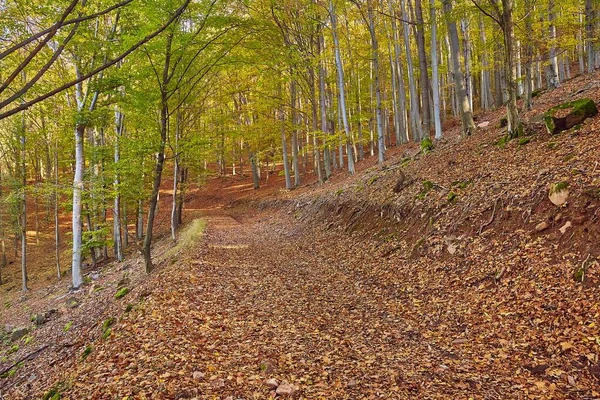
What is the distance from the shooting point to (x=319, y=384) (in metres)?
3.88

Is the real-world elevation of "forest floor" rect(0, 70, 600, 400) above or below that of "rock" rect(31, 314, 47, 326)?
above

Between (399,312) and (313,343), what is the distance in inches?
68.0

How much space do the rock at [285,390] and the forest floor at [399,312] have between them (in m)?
0.02

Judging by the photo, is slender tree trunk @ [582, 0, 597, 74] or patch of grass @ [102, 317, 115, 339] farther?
slender tree trunk @ [582, 0, 597, 74]

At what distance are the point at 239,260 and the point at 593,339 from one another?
759 cm

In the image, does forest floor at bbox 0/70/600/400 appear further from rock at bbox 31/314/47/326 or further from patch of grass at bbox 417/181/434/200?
rock at bbox 31/314/47/326

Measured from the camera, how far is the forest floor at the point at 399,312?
Answer: 12.7ft

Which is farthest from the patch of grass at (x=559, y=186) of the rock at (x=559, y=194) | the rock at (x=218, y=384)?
the rock at (x=218, y=384)

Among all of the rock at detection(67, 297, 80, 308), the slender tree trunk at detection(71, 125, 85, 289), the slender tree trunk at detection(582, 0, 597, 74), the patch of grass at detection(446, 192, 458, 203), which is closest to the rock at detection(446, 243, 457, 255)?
the patch of grass at detection(446, 192, 458, 203)

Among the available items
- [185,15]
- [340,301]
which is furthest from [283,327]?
[185,15]

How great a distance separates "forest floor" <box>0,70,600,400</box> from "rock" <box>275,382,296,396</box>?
0.05ft

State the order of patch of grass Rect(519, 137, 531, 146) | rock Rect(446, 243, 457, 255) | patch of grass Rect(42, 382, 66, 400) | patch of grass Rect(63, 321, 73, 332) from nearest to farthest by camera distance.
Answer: patch of grass Rect(42, 382, 66, 400) → rock Rect(446, 243, 457, 255) → patch of grass Rect(63, 321, 73, 332) → patch of grass Rect(519, 137, 531, 146)

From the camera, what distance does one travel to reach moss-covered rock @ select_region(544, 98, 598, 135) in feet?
25.6

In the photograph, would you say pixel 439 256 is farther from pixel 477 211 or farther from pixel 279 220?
pixel 279 220
